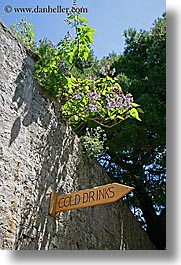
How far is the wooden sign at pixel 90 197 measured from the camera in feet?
5.80

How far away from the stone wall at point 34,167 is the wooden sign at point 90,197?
0.20ft

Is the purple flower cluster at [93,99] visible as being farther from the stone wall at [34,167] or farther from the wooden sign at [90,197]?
the wooden sign at [90,197]

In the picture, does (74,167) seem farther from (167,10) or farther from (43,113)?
(167,10)

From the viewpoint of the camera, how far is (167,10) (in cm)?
210

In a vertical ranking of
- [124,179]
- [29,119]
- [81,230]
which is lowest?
[81,230]

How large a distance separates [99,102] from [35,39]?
0.45 metres

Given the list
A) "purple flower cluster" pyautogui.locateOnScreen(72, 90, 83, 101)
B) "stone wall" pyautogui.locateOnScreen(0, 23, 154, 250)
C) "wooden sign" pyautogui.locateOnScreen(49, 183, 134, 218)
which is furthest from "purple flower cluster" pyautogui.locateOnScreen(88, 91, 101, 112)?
"wooden sign" pyautogui.locateOnScreen(49, 183, 134, 218)

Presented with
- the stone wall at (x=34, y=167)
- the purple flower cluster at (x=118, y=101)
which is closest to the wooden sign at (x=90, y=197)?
the stone wall at (x=34, y=167)

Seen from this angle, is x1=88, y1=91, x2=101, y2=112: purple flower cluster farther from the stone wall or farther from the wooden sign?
the wooden sign

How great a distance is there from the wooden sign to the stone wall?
0.06 metres

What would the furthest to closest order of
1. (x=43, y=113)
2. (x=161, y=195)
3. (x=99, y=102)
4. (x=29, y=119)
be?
(x=161, y=195) → (x=99, y=102) → (x=43, y=113) → (x=29, y=119)

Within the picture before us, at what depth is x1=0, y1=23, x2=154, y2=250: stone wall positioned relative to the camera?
66.2 inches

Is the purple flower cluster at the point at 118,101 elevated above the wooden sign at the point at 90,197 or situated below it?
above

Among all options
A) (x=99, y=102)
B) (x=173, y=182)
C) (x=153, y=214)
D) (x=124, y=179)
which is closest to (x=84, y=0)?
(x=99, y=102)
